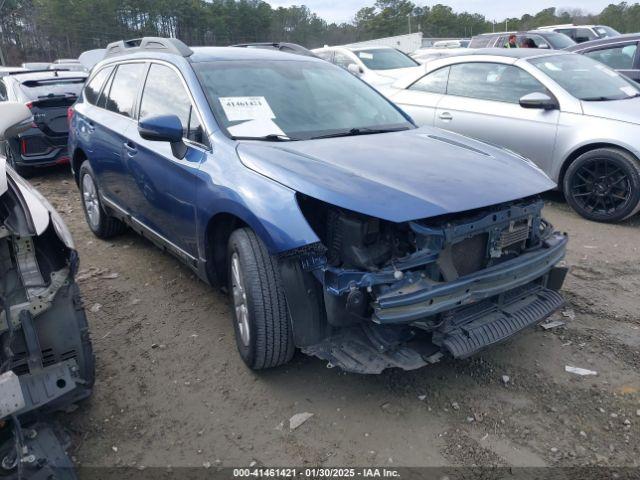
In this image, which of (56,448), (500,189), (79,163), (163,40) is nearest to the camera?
(56,448)

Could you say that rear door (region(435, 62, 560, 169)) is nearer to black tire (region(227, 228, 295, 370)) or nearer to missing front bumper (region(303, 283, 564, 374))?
missing front bumper (region(303, 283, 564, 374))

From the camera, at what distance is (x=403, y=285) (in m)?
2.56

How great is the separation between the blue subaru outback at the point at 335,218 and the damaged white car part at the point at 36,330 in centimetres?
84

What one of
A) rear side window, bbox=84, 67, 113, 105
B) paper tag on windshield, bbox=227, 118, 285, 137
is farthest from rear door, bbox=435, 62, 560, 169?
rear side window, bbox=84, 67, 113, 105

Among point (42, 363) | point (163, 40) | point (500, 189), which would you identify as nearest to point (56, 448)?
point (42, 363)

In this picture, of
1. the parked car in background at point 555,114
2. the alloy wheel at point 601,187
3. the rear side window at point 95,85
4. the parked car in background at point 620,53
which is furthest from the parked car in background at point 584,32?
the rear side window at point 95,85

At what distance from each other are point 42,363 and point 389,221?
70.0 inches

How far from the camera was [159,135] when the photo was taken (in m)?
3.25

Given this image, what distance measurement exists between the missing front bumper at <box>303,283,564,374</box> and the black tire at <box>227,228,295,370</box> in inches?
8.5

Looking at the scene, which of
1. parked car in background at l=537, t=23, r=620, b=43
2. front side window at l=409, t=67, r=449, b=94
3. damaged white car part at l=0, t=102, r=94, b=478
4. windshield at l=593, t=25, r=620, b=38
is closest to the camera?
damaged white car part at l=0, t=102, r=94, b=478

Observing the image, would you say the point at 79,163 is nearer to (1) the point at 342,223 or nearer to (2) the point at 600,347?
(1) the point at 342,223

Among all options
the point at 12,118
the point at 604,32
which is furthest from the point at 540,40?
the point at 12,118

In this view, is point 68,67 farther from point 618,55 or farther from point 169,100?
point 618,55

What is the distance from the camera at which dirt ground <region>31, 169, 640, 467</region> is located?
8.54 ft
